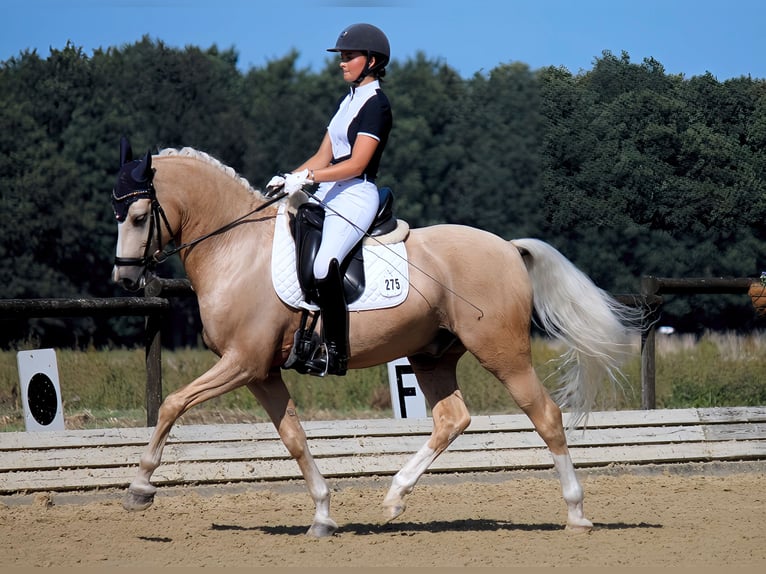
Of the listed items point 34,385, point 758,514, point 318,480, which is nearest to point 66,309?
point 34,385

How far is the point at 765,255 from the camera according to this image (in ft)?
30.6

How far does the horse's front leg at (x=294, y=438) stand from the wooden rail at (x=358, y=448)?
158cm

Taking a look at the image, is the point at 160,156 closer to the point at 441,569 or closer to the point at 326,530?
the point at 326,530

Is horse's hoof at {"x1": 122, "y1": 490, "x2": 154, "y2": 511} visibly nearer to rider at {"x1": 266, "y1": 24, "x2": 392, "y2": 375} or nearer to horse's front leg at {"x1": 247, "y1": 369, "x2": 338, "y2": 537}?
horse's front leg at {"x1": 247, "y1": 369, "x2": 338, "y2": 537}

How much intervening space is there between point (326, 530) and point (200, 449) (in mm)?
1855

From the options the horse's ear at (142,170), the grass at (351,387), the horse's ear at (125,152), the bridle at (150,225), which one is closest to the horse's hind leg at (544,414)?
the bridle at (150,225)

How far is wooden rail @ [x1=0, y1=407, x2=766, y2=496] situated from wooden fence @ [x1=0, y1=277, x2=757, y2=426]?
43 centimetres

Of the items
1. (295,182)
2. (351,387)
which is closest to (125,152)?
(295,182)

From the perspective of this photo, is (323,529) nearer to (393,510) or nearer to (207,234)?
(393,510)

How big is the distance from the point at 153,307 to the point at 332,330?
7.76ft

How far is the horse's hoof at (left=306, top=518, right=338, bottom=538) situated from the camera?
18.1ft

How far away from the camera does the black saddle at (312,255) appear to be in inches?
213

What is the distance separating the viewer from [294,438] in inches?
220

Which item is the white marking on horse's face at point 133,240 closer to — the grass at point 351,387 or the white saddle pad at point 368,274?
the white saddle pad at point 368,274
